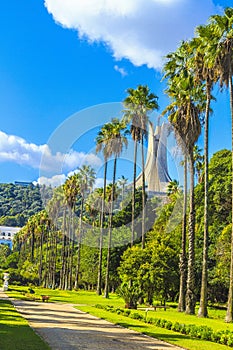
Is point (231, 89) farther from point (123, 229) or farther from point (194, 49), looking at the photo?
point (123, 229)

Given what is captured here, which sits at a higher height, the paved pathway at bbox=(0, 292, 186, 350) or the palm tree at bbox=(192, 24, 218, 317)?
the palm tree at bbox=(192, 24, 218, 317)

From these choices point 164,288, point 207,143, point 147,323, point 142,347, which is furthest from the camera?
point 164,288

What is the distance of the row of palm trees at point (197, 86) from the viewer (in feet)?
81.0

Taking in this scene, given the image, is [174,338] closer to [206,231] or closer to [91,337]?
[91,337]

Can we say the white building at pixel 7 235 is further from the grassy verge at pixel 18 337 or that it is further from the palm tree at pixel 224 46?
the grassy verge at pixel 18 337

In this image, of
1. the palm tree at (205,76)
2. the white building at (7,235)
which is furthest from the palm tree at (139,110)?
the white building at (7,235)

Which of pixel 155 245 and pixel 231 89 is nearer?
pixel 231 89

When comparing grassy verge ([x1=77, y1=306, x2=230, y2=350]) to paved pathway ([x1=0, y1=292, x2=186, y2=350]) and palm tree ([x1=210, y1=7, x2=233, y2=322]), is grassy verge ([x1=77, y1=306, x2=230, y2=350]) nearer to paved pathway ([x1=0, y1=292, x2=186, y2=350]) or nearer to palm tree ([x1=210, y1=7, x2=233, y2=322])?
paved pathway ([x1=0, y1=292, x2=186, y2=350])

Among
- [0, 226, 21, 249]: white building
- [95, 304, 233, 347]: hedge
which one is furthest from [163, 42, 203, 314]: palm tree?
[0, 226, 21, 249]: white building

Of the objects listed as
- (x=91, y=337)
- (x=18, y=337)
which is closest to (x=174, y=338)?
(x=91, y=337)

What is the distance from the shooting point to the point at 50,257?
3334 inches

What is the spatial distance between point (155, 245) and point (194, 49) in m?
15.5

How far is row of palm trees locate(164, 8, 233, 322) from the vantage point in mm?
24703

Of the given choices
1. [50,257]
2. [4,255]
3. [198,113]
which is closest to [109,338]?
[198,113]
